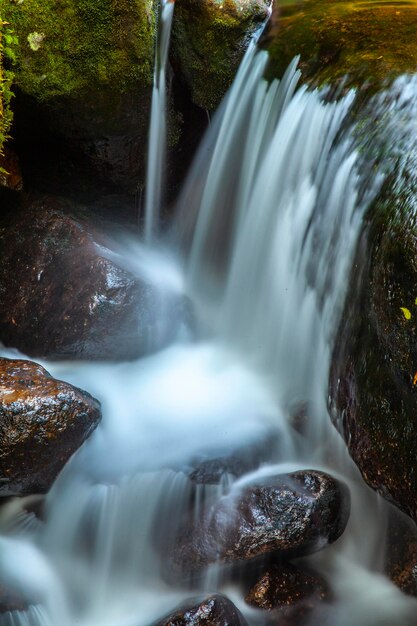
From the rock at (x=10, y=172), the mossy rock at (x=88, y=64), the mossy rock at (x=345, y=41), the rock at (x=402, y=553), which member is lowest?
the rock at (x=402, y=553)

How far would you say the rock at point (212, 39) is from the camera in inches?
200

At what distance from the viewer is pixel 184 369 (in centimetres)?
473

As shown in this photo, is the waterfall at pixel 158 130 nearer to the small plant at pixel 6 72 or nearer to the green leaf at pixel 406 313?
the small plant at pixel 6 72

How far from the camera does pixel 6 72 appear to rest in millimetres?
4574

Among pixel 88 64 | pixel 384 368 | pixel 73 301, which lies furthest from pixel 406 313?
pixel 88 64

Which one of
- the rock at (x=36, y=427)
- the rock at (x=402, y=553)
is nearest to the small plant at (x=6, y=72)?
the rock at (x=36, y=427)

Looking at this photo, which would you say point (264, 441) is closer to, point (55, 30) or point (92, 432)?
point (92, 432)

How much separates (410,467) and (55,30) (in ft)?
12.9

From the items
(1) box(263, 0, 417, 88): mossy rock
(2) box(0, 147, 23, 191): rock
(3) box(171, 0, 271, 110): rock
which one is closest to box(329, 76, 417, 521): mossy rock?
(1) box(263, 0, 417, 88): mossy rock

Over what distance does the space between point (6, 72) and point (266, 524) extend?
361cm

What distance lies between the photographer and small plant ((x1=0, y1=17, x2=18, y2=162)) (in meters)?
4.46

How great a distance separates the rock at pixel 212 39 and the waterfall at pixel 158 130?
0.31 ft

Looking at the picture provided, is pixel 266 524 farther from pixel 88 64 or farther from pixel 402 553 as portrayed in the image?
pixel 88 64

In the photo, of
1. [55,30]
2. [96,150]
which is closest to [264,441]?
[96,150]
